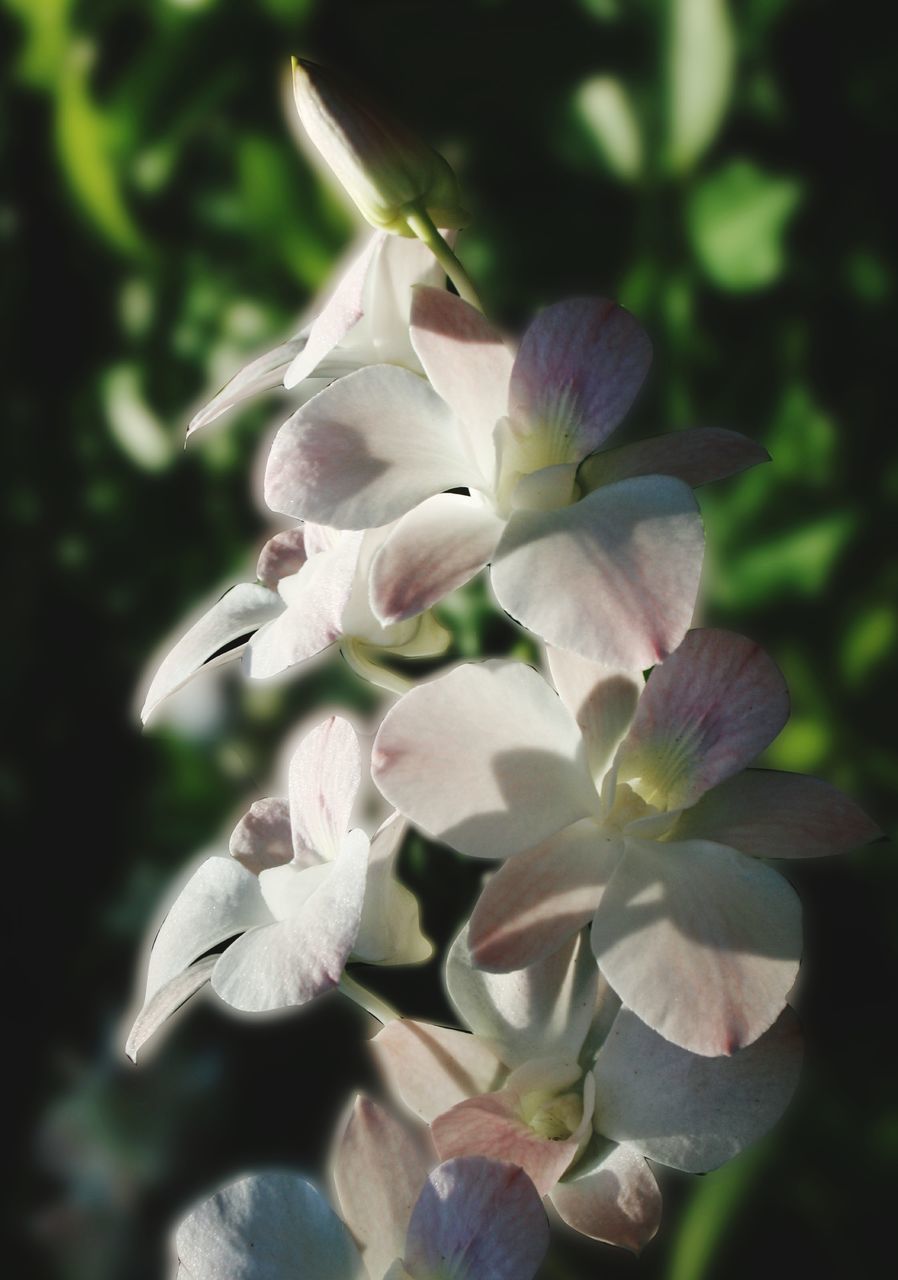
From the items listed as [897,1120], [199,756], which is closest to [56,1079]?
[199,756]

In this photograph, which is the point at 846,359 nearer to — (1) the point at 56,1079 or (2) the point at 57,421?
(2) the point at 57,421

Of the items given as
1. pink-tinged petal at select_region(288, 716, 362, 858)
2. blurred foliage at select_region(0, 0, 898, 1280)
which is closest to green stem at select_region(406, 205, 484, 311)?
pink-tinged petal at select_region(288, 716, 362, 858)

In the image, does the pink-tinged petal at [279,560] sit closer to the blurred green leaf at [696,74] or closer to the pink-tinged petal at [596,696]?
the pink-tinged petal at [596,696]

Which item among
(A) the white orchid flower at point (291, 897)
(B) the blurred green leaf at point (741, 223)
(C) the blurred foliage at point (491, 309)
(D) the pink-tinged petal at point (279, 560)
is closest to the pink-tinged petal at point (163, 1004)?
(A) the white orchid flower at point (291, 897)

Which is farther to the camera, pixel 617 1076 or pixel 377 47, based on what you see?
pixel 377 47

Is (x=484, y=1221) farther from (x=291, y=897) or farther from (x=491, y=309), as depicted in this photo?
(x=491, y=309)

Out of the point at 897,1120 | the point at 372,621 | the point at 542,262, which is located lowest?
the point at 897,1120

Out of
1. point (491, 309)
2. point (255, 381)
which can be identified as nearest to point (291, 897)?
point (255, 381)

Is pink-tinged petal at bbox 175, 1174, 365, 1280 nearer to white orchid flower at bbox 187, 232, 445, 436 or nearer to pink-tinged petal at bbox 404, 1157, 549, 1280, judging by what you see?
pink-tinged petal at bbox 404, 1157, 549, 1280
